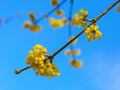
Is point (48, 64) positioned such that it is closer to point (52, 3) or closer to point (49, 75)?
point (49, 75)

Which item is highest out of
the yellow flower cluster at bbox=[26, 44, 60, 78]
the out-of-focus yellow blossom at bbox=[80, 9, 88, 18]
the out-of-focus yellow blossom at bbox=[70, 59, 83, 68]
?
the out-of-focus yellow blossom at bbox=[80, 9, 88, 18]

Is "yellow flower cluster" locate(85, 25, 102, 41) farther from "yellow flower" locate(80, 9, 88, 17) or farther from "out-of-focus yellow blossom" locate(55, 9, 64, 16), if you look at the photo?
"out-of-focus yellow blossom" locate(55, 9, 64, 16)

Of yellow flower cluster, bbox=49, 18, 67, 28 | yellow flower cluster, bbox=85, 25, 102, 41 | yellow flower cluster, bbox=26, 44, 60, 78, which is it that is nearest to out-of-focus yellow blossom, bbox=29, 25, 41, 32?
yellow flower cluster, bbox=49, 18, 67, 28

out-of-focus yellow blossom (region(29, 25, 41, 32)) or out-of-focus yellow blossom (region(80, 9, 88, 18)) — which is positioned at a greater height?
out-of-focus yellow blossom (region(80, 9, 88, 18))

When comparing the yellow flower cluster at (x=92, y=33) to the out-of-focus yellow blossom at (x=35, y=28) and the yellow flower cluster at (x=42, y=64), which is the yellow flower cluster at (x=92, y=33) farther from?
the out-of-focus yellow blossom at (x=35, y=28)

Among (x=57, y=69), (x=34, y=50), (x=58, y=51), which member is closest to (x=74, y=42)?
(x=58, y=51)

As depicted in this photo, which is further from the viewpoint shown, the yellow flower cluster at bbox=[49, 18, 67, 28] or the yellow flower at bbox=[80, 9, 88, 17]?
the yellow flower at bbox=[80, 9, 88, 17]

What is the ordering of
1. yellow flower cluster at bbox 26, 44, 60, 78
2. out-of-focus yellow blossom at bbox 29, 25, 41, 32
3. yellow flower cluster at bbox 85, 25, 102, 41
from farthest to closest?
yellow flower cluster at bbox 85, 25, 102, 41
yellow flower cluster at bbox 26, 44, 60, 78
out-of-focus yellow blossom at bbox 29, 25, 41, 32

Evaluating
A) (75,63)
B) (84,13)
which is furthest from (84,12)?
(75,63)

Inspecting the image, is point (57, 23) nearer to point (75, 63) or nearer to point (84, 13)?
point (75, 63)
